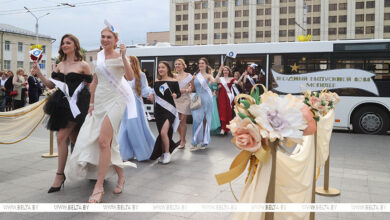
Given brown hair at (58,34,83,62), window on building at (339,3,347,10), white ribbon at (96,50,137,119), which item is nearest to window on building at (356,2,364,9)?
window on building at (339,3,347,10)

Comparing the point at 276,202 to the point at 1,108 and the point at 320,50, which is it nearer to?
the point at 320,50

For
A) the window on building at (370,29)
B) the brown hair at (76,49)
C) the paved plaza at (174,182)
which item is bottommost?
the paved plaza at (174,182)

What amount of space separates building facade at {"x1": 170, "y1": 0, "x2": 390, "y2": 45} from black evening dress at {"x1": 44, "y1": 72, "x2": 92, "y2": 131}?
208 feet

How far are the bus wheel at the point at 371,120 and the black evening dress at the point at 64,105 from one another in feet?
29.9

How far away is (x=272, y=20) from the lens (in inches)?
2872

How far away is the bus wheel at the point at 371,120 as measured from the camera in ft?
34.9

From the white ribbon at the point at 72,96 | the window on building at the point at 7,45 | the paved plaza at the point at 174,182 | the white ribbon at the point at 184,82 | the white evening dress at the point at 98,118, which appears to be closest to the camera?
the paved plaza at the point at 174,182

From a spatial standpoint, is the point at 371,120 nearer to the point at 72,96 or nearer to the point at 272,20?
the point at 72,96

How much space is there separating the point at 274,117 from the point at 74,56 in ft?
11.6

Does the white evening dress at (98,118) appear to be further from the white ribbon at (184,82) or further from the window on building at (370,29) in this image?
the window on building at (370,29)

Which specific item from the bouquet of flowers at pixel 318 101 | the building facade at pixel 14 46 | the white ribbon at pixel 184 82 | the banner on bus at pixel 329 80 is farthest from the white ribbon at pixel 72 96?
the building facade at pixel 14 46

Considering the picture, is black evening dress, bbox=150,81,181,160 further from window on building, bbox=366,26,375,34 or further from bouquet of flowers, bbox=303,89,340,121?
window on building, bbox=366,26,375,34

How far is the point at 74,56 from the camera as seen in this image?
14.9 feet

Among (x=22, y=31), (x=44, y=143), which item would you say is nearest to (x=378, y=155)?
(x=44, y=143)
